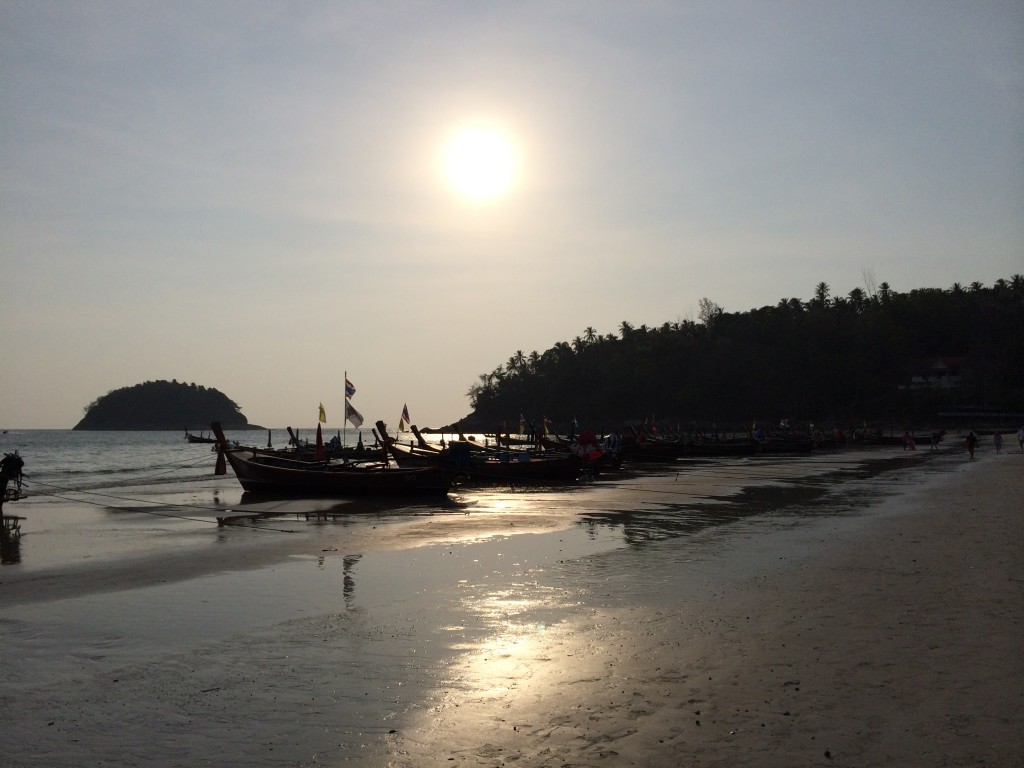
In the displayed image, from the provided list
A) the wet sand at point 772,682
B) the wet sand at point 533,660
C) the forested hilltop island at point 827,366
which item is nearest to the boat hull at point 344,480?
the wet sand at point 533,660

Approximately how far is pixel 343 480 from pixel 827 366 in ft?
402

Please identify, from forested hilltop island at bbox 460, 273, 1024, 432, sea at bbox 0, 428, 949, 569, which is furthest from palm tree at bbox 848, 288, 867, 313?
sea at bbox 0, 428, 949, 569

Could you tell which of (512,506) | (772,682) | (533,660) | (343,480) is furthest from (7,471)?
(772,682)

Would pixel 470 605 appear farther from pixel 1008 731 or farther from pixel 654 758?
pixel 1008 731

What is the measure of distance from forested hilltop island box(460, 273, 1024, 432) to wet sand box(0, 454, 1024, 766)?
107m

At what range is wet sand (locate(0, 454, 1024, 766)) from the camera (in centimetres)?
625

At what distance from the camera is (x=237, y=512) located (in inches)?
1038

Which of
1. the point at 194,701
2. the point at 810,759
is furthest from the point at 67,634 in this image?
the point at 810,759

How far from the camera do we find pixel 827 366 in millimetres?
137375

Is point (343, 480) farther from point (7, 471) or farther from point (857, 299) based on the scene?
point (857, 299)

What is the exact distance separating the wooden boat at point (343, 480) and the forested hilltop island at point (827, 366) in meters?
89.4

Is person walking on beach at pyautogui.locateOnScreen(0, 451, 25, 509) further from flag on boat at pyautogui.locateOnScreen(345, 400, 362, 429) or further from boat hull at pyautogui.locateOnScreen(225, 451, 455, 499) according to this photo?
flag on boat at pyautogui.locateOnScreen(345, 400, 362, 429)

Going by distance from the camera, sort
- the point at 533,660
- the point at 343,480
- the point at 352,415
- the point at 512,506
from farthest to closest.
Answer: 1. the point at 352,415
2. the point at 343,480
3. the point at 512,506
4. the point at 533,660

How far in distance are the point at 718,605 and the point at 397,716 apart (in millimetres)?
5399
